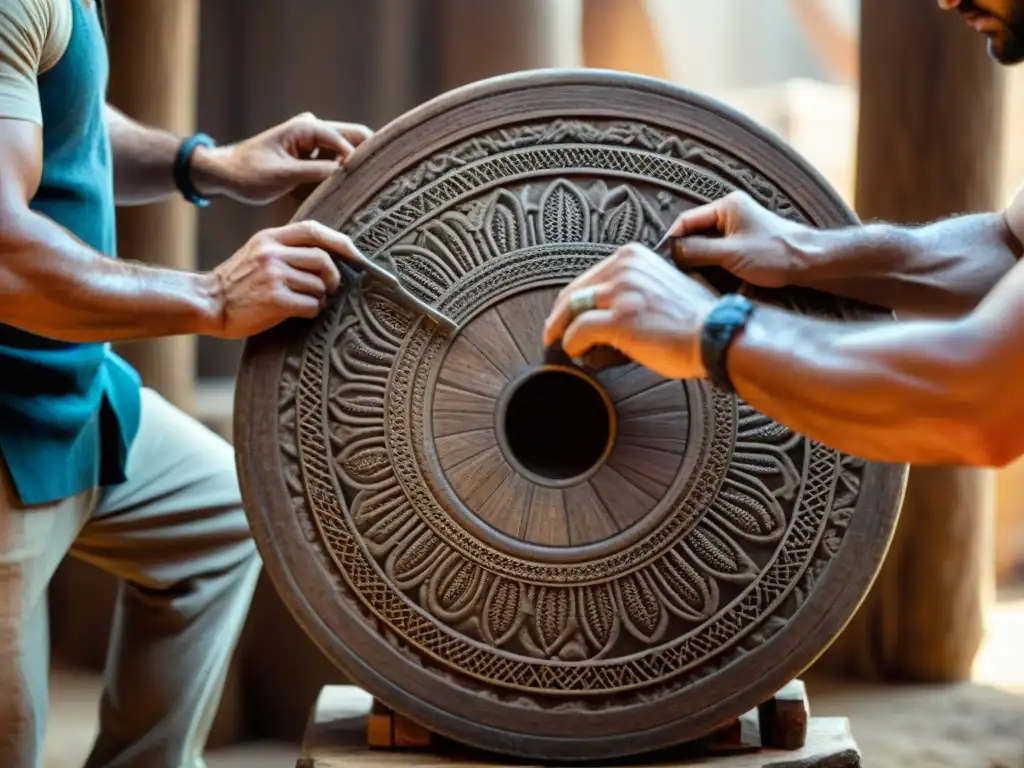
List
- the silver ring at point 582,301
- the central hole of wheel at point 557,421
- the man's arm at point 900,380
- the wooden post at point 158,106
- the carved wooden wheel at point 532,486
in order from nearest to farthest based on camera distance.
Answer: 1. the man's arm at point 900,380
2. the silver ring at point 582,301
3. the carved wooden wheel at point 532,486
4. the central hole of wheel at point 557,421
5. the wooden post at point 158,106

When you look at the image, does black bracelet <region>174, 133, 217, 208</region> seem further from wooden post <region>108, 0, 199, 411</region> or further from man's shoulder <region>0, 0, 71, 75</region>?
wooden post <region>108, 0, 199, 411</region>

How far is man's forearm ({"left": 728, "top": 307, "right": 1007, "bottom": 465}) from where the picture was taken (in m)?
1.61

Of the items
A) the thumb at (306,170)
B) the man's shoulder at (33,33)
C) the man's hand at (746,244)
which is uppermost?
the man's shoulder at (33,33)

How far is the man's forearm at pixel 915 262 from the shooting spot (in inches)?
80.6

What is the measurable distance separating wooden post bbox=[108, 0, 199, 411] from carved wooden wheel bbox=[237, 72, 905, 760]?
198 cm

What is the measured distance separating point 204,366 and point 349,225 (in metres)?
3.21

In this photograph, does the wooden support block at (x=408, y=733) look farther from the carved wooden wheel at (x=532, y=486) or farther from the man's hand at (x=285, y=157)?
the man's hand at (x=285, y=157)

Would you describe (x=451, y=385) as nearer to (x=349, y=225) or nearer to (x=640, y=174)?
(x=349, y=225)

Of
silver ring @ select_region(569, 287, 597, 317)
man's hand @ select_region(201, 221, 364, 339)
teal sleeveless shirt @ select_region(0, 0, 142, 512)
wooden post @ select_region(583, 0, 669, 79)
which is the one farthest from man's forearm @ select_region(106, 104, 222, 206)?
wooden post @ select_region(583, 0, 669, 79)

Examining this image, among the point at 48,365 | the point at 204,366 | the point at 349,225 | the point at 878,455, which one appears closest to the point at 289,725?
the point at 204,366

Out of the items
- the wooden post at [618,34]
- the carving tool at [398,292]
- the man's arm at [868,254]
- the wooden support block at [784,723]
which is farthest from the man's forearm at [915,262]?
the wooden post at [618,34]

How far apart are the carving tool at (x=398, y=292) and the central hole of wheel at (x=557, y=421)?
0.23m

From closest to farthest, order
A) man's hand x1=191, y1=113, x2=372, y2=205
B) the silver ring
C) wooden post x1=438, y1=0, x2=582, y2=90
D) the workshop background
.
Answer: the silver ring → man's hand x1=191, y1=113, x2=372, y2=205 → the workshop background → wooden post x1=438, y1=0, x2=582, y2=90

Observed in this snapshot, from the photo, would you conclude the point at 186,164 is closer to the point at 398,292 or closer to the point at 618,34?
the point at 398,292
